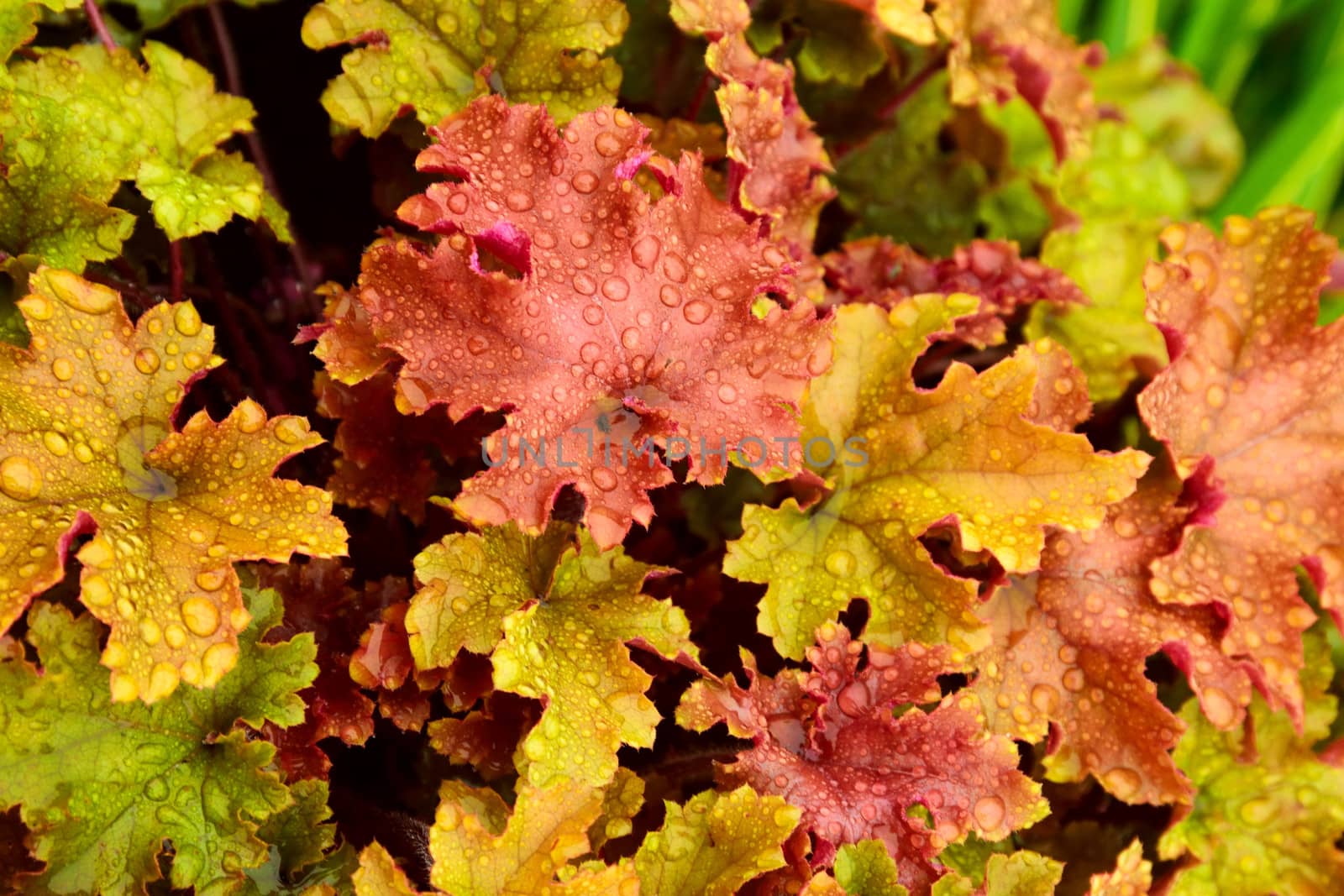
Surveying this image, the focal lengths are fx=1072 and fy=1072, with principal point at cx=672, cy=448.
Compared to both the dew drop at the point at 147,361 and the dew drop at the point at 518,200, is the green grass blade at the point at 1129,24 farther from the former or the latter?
the dew drop at the point at 147,361

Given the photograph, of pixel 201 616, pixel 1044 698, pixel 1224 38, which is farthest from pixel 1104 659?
pixel 1224 38

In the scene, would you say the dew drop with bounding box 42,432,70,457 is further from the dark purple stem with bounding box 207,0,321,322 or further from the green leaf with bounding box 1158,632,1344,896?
the green leaf with bounding box 1158,632,1344,896

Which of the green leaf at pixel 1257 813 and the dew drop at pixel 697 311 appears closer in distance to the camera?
the dew drop at pixel 697 311

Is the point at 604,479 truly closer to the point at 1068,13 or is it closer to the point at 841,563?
the point at 841,563

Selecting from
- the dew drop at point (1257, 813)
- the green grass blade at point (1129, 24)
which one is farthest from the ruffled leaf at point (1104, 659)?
the green grass blade at point (1129, 24)

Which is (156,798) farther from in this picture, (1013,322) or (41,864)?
(1013,322)

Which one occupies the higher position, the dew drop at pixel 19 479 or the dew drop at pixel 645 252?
the dew drop at pixel 645 252
